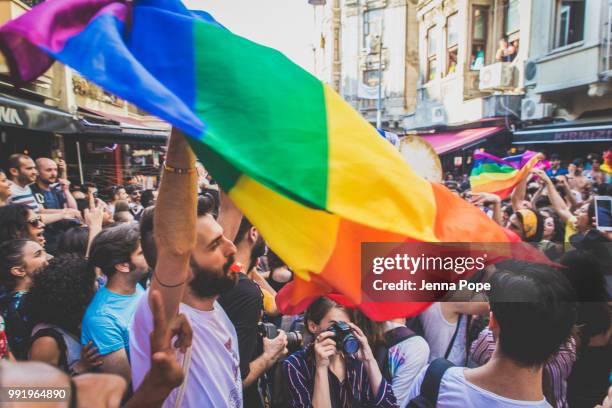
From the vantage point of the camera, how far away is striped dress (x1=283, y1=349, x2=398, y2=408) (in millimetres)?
1868

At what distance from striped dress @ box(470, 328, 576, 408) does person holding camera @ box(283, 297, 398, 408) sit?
19.9 inches

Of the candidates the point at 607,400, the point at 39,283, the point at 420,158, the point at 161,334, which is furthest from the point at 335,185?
the point at 420,158

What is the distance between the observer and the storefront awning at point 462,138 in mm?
13305

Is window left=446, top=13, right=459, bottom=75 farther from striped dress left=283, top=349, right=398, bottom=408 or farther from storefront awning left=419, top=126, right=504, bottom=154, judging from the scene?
striped dress left=283, top=349, right=398, bottom=408

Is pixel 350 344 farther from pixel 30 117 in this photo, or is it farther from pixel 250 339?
pixel 30 117

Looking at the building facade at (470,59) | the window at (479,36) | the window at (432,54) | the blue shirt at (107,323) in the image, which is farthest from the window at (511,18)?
the blue shirt at (107,323)

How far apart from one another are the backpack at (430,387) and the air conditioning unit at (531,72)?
453 inches

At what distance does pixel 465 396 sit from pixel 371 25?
91.9ft

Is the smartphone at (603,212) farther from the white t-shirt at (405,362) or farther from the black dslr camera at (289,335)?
the black dslr camera at (289,335)

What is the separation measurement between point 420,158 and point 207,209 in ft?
11.1

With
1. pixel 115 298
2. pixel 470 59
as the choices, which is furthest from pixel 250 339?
pixel 470 59

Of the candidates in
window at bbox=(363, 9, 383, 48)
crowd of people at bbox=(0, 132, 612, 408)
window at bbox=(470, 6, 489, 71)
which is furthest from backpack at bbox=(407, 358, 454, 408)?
window at bbox=(363, 9, 383, 48)

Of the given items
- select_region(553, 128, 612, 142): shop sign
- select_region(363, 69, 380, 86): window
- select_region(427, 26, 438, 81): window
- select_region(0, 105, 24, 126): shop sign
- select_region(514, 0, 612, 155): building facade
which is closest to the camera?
select_region(0, 105, 24, 126): shop sign

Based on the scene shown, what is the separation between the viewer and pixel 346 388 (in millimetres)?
1925
